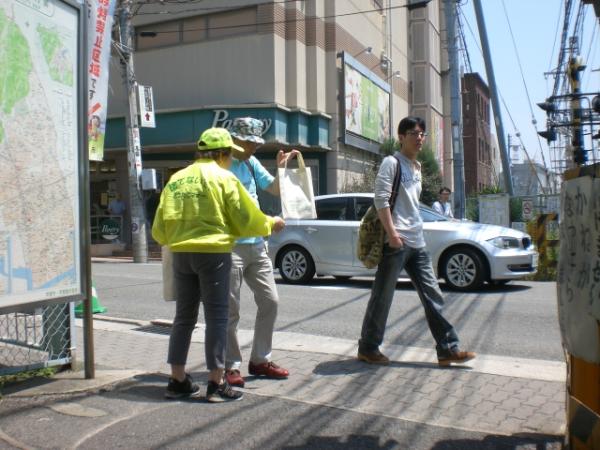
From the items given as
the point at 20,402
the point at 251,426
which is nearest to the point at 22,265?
the point at 20,402

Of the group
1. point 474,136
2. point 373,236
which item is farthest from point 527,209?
point 474,136

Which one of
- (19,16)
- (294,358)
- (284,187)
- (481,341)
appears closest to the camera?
(19,16)

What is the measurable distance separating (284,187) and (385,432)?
6.45 ft

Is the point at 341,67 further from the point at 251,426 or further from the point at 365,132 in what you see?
the point at 251,426

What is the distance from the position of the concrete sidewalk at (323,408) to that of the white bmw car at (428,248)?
461 cm

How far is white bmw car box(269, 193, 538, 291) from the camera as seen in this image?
10031 mm

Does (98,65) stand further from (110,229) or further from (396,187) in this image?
(110,229)

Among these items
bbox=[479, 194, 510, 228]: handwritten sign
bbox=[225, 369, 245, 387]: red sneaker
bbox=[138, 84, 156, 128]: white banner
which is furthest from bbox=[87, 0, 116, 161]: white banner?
bbox=[138, 84, 156, 128]: white banner

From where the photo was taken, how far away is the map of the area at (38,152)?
13.3ft

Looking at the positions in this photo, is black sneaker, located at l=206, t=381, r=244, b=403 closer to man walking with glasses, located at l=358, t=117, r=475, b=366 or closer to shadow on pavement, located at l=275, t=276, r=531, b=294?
man walking with glasses, located at l=358, t=117, r=475, b=366

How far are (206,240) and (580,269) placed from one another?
2.19m

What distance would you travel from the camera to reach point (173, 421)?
3.93 m

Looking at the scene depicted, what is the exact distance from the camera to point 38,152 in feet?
14.0

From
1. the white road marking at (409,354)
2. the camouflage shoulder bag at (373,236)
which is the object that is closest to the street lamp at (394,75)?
the white road marking at (409,354)
